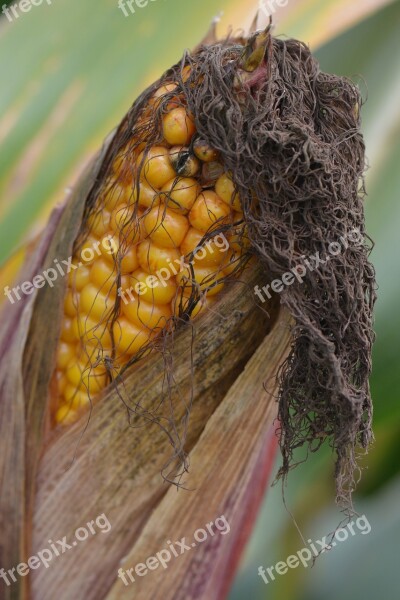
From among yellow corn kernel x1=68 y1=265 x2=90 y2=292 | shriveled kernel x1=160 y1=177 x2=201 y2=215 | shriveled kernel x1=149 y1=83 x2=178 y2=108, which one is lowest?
shriveled kernel x1=160 y1=177 x2=201 y2=215

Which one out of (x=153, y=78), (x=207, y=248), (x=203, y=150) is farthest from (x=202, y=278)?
(x=153, y=78)

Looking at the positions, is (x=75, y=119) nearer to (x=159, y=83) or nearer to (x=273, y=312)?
(x=159, y=83)

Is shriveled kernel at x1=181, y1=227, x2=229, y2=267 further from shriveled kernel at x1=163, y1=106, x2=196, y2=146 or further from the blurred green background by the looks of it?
the blurred green background

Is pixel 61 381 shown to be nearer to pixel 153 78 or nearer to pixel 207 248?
pixel 207 248

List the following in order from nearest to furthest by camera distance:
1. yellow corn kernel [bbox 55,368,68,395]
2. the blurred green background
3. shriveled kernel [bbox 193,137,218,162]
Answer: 1. shriveled kernel [bbox 193,137,218,162]
2. yellow corn kernel [bbox 55,368,68,395]
3. the blurred green background

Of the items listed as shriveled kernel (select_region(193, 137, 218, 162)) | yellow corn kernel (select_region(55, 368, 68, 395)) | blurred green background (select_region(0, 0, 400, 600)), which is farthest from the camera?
blurred green background (select_region(0, 0, 400, 600))

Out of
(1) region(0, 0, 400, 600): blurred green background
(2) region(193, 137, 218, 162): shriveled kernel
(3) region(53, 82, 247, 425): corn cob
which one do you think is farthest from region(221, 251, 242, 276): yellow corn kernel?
(1) region(0, 0, 400, 600): blurred green background
